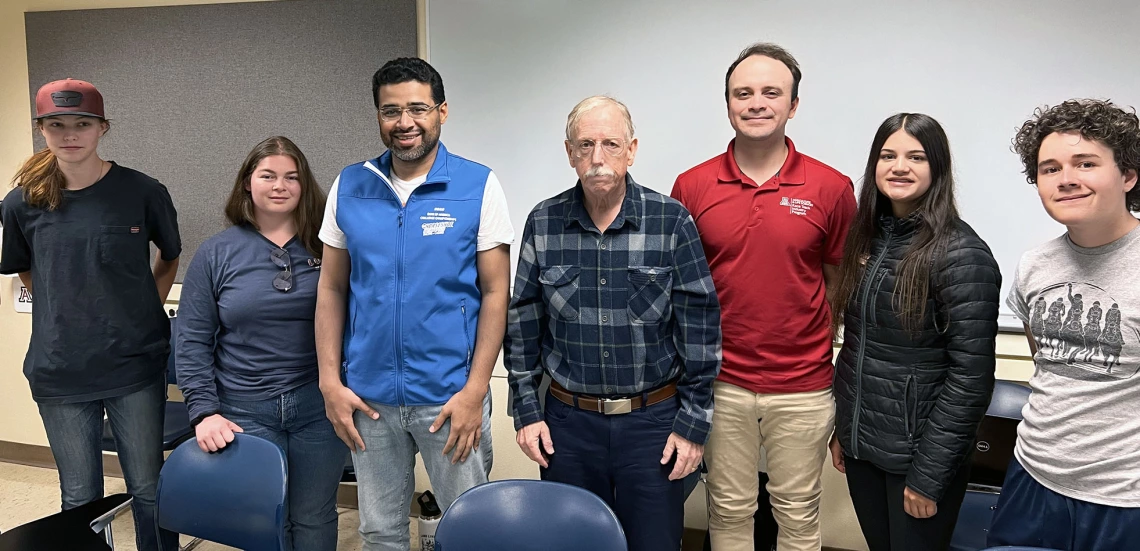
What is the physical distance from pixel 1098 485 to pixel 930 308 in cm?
45

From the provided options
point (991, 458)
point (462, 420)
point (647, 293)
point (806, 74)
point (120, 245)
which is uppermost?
point (806, 74)

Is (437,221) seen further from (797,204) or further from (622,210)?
(797,204)

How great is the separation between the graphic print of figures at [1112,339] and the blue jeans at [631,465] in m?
0.88

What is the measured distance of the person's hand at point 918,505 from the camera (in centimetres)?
154

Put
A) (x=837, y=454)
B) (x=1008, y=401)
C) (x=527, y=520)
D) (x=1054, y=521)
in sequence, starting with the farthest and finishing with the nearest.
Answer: (x=1008, y=401)
(x=837, y=454)
(x=527, y=520)
(x=1054, y=521)

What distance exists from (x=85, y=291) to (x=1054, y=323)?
263cm

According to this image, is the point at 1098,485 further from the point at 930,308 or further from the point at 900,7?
the point at 900,7

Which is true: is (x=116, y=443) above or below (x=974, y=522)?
above

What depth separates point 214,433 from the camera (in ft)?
5.96

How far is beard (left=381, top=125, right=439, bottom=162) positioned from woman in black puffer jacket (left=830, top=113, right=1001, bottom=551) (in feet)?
3.66

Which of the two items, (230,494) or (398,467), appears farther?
(398,467)

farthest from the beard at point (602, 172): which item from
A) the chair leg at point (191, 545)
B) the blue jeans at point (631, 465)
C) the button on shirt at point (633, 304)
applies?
the chair leg at point (191, 545)

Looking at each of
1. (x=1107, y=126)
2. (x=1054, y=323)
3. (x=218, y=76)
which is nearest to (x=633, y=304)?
(x=1054, y=323)

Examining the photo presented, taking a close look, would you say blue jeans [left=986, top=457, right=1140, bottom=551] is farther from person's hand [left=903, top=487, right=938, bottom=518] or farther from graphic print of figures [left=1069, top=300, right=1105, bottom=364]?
graphic print of figures [left=1069, top=300, right=1105, bottom=364]
